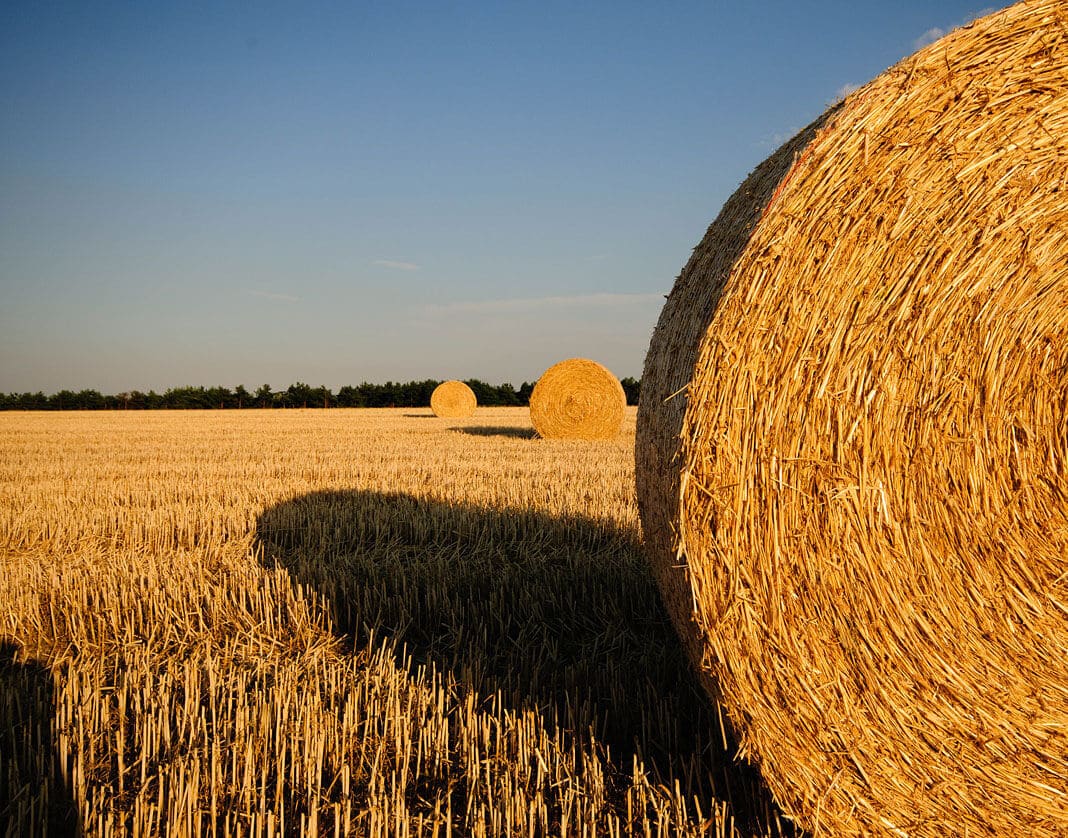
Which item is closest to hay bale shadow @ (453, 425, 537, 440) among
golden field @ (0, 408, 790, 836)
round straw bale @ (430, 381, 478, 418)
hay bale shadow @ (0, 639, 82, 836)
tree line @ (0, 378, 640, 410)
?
round straw bale @ (430, 381, 478, 418)

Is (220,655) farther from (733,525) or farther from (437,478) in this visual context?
(437,478)

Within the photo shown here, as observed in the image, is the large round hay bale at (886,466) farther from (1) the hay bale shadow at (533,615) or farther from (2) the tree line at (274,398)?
(2) the tree line at (274,398)

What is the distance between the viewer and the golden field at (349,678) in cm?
241

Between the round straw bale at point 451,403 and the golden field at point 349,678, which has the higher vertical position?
the round straw bale at point 451,403

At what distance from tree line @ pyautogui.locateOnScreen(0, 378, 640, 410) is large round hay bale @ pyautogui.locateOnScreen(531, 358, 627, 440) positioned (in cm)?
2901

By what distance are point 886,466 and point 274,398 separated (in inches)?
1913

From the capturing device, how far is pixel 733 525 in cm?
220

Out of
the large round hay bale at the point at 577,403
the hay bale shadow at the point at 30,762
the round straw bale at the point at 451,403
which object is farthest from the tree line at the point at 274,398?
the hay bale shadow at the point at 30,762

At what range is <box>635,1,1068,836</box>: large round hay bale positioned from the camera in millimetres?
2203

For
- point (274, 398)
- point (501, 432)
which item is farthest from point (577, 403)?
point (274, 398)

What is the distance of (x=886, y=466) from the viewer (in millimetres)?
2285

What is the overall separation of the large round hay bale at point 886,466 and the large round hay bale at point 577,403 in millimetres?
12092

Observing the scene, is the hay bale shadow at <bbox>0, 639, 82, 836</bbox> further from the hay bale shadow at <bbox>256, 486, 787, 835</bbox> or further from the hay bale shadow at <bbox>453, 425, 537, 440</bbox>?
the hay bale shadow at <bbox>453, 425, 537, 440</bbox>

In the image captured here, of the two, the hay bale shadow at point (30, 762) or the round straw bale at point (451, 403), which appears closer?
the hay bale shadow at point (30, 762)
